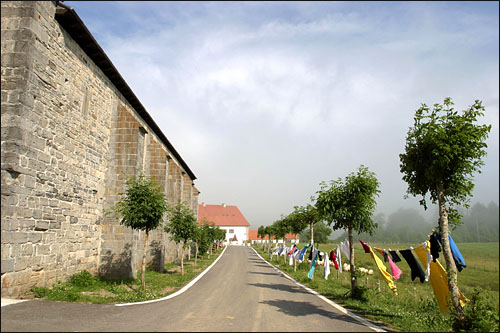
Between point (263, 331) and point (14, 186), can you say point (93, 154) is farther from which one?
point (263, 331)

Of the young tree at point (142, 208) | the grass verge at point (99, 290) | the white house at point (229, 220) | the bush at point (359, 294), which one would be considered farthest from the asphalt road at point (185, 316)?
the white house at point (229, 220)

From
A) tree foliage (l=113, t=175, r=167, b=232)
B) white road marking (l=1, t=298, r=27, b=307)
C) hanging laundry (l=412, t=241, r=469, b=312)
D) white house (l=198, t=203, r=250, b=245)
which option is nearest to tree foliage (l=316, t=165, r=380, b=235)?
hanging laundry (l=412, t=241, r=469, b=312)

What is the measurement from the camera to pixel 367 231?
1179 cm

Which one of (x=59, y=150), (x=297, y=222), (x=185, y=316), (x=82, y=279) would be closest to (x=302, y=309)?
(x=185, y=316)

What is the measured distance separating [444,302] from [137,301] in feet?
27.8

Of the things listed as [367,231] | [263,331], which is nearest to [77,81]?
[263,331]

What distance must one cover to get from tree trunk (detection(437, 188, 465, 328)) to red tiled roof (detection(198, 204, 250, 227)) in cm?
8725

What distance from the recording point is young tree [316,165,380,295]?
11703 mm

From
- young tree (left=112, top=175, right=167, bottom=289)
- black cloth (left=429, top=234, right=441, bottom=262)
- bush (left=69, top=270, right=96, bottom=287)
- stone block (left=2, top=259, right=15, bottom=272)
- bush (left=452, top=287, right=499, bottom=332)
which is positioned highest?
young tree (left=112, top=175, right=167, bottom=289)

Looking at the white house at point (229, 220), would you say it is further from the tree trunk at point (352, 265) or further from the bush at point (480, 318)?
the bush at point (480, 318)

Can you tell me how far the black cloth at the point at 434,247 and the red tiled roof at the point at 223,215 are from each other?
281 ft

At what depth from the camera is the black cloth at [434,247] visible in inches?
349

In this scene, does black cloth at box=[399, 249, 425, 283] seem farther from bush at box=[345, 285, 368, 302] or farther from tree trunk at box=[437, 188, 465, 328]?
tree trunk at box=[437, 188, 465, 328]

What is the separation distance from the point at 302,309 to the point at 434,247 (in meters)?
4.28
